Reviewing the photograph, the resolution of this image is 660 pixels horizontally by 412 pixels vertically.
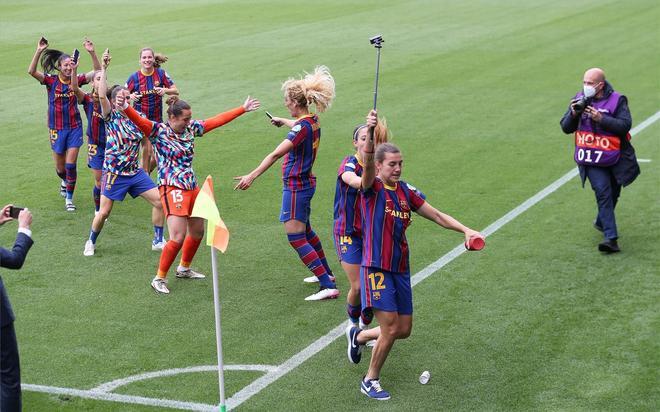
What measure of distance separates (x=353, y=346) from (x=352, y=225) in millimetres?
1091

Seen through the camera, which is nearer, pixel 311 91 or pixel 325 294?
pixel 311 91

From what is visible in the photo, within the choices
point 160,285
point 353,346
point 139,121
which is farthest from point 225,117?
point 353,346

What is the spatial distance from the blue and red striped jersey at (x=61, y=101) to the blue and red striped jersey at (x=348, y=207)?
6.45 m

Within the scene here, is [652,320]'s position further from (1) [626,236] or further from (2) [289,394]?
(2) [289,394]

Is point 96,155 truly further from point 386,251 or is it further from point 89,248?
point 386,251

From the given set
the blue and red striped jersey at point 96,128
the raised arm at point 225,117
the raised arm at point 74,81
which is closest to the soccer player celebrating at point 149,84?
the blue and red striped jersey at point 96,128

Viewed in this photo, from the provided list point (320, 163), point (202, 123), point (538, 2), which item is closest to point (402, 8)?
point (538, 2)

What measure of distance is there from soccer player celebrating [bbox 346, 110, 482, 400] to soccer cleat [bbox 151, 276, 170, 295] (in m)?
3.38

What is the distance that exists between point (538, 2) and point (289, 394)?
96.5 feet

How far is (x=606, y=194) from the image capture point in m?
12.6

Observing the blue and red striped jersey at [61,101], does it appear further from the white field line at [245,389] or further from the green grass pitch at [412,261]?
the white field line at [245,389]

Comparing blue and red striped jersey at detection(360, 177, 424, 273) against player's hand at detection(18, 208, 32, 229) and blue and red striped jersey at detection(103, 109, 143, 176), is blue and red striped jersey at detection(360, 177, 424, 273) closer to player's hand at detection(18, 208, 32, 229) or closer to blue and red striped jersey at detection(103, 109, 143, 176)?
player's hand at detection(18, 208, 32, 229)

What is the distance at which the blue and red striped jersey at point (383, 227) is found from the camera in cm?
863

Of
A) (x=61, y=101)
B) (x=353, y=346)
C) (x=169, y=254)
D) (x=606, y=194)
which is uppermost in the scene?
(x=61, y=101)
